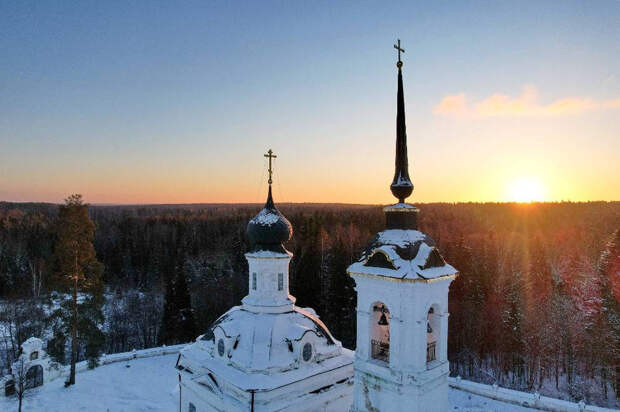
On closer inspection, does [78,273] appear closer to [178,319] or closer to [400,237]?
[178,319]

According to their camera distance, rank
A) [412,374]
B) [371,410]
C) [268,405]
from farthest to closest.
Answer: [268,405]
[371,410]
[412,374]

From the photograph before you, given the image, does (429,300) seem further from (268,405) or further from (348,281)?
(348,281)

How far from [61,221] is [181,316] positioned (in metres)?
11.2

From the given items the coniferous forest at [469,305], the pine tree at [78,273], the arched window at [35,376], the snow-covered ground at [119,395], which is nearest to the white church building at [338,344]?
the snow-covered ground at [119,395]

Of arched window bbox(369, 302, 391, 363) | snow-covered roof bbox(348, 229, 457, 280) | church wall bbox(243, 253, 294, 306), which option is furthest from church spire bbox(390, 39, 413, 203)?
church wall bbox(243, 253, 294, 306)

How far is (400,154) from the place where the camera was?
8820 millimetres

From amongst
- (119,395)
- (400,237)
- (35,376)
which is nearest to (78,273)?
(35,376)

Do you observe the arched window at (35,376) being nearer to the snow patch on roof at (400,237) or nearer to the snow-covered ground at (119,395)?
the snow-covered ground at (119,395)

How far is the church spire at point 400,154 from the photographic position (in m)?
8.77

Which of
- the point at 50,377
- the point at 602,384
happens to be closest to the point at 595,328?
the point at 602,384

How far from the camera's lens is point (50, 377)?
722 inches

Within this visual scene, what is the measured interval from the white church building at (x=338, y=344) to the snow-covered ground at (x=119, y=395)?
14.3ft

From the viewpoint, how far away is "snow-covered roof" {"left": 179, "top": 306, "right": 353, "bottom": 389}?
10711 millimetres

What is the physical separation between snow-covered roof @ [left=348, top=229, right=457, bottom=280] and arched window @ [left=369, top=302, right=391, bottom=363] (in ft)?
3.19
